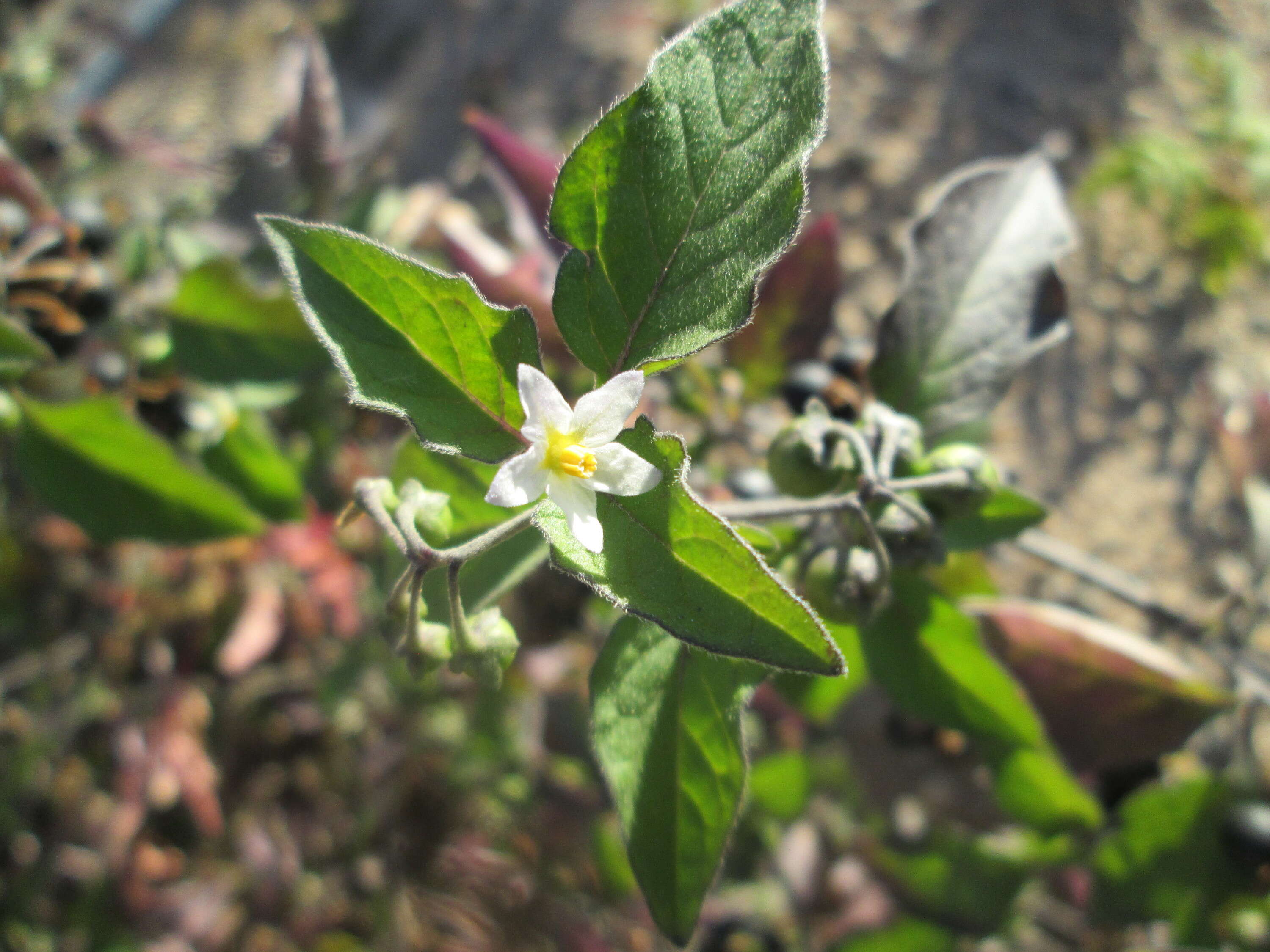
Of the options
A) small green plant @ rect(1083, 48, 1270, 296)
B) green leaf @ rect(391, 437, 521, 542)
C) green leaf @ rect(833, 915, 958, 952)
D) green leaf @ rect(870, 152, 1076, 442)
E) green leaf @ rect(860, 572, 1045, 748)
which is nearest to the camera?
green leaf @ rect(391, 437, 521, 542)

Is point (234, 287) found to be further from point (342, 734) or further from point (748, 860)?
point (748, 860)

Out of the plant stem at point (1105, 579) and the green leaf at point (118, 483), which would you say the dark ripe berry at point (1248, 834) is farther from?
the green leaf at point (118, 483)

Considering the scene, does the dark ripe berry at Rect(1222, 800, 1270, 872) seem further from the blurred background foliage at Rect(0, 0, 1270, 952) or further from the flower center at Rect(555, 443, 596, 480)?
the flower center at Rect(555, 443, 596, 480)

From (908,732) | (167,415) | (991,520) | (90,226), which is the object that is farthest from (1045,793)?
(90,226)

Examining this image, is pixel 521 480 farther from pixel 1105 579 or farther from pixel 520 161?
pixel 1105 579

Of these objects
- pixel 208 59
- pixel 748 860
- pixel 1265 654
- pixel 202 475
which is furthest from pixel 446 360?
pixel 208 59

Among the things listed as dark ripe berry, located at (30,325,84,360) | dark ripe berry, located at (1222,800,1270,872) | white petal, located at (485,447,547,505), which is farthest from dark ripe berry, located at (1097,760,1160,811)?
dark ripe berry, located at (30,325,84,360)
